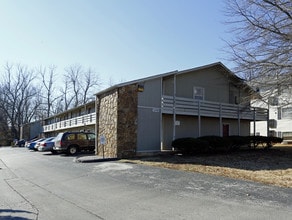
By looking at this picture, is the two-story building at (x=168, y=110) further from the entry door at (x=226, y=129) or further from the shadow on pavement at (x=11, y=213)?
the shadow on pavement at (x=11, y=213)

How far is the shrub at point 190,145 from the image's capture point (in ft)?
64.1

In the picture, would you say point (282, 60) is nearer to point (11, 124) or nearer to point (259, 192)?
point (259, 192)

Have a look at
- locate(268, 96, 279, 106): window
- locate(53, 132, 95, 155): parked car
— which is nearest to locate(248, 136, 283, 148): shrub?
locate(268, 96, 279, 106): window

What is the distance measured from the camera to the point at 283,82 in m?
14.8

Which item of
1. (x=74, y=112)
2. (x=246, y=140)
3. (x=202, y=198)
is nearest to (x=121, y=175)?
(x=202, y=198)

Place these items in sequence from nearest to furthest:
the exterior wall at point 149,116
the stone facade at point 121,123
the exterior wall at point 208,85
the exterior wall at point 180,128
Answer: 1. the stone facade at point 121,123
2. the exterior wall at point 149,116
3. the exterior wall at point 180,128
4. the exterior wall at point 208,85

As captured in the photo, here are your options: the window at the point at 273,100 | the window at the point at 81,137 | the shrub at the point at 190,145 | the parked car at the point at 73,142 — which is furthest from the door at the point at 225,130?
the window at the point at 81,137

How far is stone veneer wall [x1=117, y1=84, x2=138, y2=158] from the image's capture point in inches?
746

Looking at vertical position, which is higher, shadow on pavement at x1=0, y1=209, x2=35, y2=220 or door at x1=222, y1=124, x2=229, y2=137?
door at x1=222, y1=124, x2=229, y2=137

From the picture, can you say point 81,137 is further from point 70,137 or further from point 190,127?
point 190,127

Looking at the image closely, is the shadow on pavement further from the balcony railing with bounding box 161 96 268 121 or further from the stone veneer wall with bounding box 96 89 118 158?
the balcony railing with bounding box 161 96 268 121

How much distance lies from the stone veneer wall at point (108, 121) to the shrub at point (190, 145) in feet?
12.7

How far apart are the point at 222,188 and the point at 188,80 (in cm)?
1543

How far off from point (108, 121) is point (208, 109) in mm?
7856
